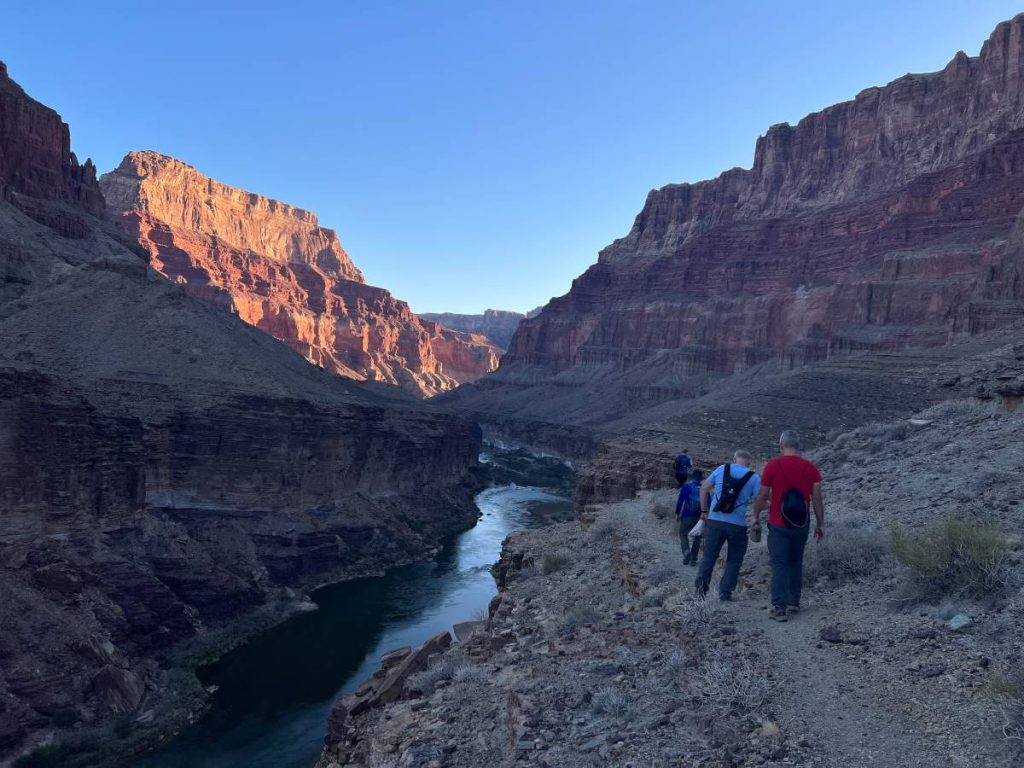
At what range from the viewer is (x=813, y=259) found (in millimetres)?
84625

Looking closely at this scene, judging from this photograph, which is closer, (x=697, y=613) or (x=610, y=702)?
(x=610, y=702)

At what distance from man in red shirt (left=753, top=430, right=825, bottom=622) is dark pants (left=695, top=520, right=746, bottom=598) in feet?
2.00

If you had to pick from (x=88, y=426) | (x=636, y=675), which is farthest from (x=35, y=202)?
(x=636, y=675)

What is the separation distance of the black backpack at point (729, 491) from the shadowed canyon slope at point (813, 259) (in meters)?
41.5

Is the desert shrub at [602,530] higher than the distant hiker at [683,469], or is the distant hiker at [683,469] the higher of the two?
the distant hiker at [683,469]

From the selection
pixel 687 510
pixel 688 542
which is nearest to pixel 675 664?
pixel 688 542

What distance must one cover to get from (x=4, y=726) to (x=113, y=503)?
10.0 metres

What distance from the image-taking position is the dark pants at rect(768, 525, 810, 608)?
7.05 metres

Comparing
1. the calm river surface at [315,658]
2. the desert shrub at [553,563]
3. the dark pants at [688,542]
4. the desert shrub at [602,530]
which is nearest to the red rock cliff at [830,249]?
the calm river surface at [315,658]

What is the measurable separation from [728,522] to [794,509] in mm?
966

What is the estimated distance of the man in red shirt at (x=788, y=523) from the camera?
7.03 m

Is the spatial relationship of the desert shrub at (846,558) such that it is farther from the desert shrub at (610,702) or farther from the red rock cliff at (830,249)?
the red rock cliff at (830,249)

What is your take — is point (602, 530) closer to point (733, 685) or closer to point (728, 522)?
point (728, 522)

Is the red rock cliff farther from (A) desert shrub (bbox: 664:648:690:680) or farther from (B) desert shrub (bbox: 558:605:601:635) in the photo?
(A) desert shrub (bbox: 664:648:690:680)
